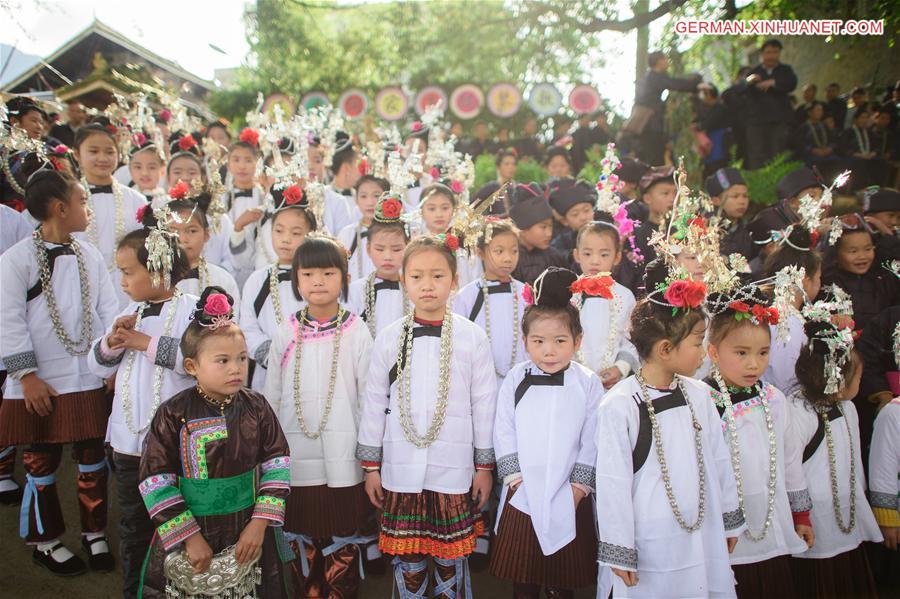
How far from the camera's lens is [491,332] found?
4.17m

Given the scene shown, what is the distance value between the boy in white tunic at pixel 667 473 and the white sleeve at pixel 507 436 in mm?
459

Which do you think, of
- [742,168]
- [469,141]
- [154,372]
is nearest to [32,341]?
[154,372]

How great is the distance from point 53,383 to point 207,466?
5.21ft

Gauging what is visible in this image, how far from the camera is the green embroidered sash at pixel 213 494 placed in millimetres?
2898

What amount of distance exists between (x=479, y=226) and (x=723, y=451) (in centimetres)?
167

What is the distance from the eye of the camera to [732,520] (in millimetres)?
2973

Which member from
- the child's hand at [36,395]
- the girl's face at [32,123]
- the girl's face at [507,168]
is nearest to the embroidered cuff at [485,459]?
the child's hand at [36,395]

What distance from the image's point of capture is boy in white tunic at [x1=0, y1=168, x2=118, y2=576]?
3.76 metres

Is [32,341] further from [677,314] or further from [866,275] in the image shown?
[866,275]

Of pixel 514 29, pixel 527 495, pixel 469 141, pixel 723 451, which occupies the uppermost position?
pixel 514 29

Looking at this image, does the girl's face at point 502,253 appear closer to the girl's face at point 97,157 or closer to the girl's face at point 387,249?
the girl's face at point 387,249

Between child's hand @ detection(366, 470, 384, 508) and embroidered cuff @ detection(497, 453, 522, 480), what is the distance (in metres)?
0.63

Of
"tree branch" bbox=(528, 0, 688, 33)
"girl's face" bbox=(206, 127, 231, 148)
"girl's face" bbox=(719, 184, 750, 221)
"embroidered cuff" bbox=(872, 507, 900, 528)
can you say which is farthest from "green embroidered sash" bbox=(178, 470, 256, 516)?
"tree branch" bbox=(528, 0, 688, 33)

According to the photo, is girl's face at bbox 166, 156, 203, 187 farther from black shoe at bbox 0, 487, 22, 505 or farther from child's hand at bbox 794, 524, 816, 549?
child's hand at bbox 794, 524, 816, 549
